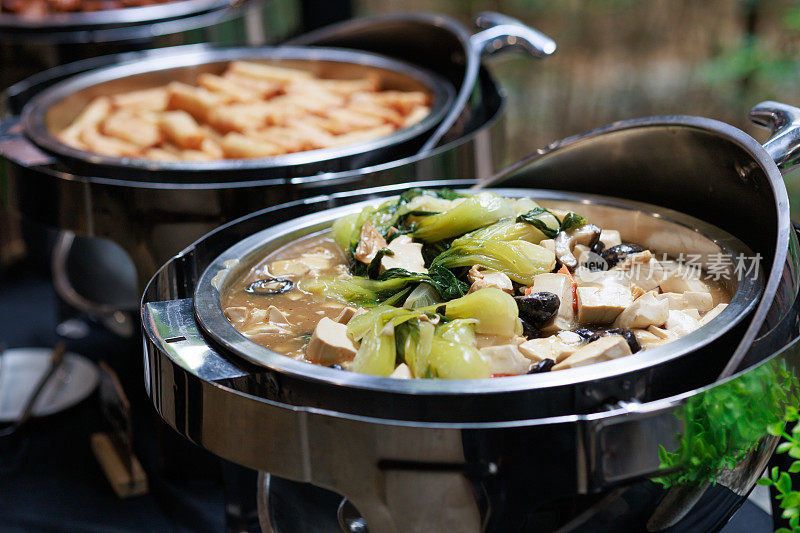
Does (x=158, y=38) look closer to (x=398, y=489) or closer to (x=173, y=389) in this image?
(x=173, y=389)

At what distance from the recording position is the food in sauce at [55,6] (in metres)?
3.04

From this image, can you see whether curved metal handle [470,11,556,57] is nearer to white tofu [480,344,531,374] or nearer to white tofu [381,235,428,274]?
white tofu [381,235,428,274]

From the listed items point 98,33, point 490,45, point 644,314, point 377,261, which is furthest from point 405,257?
point 98,33

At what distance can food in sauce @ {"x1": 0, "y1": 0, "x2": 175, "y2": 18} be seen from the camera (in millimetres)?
3037

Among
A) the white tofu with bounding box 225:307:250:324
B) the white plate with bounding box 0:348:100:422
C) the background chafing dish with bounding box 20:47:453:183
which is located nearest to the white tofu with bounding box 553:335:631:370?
the white tofu with bounding box 225:307:250:324

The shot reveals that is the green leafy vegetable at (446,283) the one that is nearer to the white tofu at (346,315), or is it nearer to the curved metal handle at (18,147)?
the white tofu at (346,315)

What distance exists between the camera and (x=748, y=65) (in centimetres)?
390

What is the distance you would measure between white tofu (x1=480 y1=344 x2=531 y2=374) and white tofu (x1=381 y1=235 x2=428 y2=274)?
0.23 meters

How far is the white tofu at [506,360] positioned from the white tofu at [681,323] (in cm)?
21

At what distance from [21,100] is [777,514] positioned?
2.19m

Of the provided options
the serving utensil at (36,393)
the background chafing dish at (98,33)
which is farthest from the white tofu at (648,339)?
the background chafing dish at (98,33)

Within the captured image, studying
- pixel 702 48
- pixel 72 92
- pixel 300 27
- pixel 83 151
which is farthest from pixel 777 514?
pixel 702 48

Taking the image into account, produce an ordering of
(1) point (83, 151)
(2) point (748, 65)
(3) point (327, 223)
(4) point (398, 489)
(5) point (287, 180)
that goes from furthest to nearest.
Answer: (2) point (748, 65) → (1) point (83, 151) → (5) point (287, 180) → (3) point (327, 223) → (4) point (398, 489)

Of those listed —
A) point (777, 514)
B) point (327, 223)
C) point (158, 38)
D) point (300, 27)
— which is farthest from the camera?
point (300, 27)
